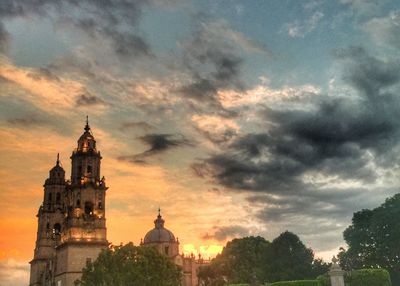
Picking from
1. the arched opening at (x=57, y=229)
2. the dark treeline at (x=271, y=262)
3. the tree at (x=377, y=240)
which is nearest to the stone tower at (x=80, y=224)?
the arched opening at (x=57, y=229)

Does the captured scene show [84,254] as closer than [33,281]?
Yes

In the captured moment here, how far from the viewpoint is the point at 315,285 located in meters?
59.8

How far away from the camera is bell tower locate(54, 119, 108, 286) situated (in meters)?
93.6

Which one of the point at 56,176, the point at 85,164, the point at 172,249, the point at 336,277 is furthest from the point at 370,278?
the point at 56,176

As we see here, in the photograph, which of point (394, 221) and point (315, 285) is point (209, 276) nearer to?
point (394, 221)

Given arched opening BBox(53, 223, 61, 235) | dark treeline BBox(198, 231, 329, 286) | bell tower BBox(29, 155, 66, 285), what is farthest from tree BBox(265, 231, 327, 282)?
arched opening BBox(53, 223, 61, 235)

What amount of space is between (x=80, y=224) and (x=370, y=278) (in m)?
55.6

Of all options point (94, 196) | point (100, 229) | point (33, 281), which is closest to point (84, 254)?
point (100, 229)

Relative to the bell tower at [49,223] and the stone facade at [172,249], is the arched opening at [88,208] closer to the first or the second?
the bell tower at [49,223]

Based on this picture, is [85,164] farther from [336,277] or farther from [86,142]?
[336,277]

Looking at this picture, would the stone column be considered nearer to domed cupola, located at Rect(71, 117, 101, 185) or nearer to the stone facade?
domed cupola, located at Rect(71, 117, 101, 185)

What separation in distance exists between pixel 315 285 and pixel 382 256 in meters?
A: 27.4

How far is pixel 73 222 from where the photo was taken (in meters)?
96.1

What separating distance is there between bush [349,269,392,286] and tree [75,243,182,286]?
84.9ft
